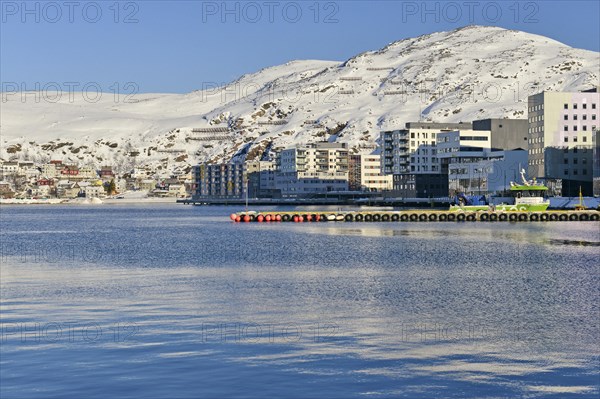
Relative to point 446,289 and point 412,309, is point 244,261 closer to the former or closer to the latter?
point 446,289

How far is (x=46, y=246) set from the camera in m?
98.8

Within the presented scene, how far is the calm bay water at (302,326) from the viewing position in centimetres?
2795

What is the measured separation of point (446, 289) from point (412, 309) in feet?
31.0

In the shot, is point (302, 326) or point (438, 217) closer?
point (302, 326)

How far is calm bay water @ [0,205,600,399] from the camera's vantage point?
2795 centimetres

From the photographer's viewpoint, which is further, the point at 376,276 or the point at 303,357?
the point at 376,276

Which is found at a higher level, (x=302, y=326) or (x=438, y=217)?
(x=302, y=326)

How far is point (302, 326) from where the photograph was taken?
38.8 meters

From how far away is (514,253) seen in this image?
269 ft

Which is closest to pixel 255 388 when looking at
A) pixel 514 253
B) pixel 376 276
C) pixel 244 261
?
pixel 376 276

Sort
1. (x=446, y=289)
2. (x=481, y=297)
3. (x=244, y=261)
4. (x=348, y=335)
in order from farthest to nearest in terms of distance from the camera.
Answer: (x=244, y=261), (x=446, y=289), (x=481, y=297), (x=348, y=335)

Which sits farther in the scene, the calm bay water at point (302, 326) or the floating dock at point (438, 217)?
the floating dock at point (438, 217)

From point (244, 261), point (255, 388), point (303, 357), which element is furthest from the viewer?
point (244, 261)

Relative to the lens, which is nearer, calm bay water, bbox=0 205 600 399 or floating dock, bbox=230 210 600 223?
calm bay water, bbox=0 205 600 399
